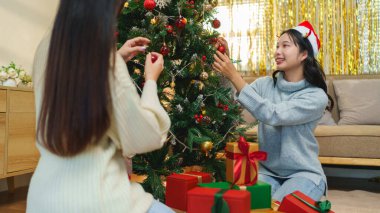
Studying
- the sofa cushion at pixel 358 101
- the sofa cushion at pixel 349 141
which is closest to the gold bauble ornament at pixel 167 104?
the sofa cushion at pixel 349 141

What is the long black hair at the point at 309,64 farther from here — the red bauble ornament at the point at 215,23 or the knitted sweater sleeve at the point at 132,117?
the knitted sweater sleeve at the point at 132,117

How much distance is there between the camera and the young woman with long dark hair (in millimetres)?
790

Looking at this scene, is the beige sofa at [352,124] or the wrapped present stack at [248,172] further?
the beige sofa at [352,124]

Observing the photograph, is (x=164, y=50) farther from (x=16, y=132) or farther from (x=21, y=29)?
(x=21, y=29)

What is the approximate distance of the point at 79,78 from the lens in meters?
0.79

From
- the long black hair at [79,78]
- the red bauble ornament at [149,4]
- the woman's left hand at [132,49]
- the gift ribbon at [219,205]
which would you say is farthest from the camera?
the red bauble ornament at [149,4]

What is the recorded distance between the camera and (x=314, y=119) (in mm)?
1712

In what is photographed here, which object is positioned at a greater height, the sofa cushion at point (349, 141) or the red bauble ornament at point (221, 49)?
the red bauble ornament at point (221, 49)

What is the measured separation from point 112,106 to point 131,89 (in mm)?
58

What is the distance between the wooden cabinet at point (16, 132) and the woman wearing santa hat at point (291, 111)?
58.8 inches

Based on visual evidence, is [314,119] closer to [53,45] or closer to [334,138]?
[334,138]

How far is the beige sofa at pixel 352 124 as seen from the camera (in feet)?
8.40

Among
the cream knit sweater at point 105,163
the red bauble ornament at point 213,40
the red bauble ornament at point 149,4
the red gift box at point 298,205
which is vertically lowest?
the red gift box at point 298,205

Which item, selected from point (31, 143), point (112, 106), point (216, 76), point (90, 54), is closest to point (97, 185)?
point (112, 106)
